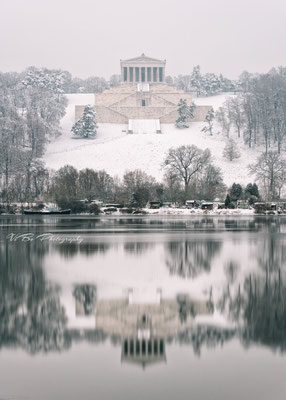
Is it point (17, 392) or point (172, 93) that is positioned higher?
point (172, 93)

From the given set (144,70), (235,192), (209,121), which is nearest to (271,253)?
(235,192)

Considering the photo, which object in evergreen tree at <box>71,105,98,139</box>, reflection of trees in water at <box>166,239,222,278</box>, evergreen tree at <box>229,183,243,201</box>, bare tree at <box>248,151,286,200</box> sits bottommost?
reflection of trees in water at <box>166,239,222,278</box>

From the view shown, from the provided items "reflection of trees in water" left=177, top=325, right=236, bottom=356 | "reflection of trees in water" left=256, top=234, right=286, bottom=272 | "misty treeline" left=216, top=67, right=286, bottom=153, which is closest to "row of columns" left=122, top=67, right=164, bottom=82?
"misty treeline" left=216, top=67, right=286, bottom=153

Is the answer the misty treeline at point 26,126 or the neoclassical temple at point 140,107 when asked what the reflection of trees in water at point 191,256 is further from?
the neoclassical temple at point 140,107

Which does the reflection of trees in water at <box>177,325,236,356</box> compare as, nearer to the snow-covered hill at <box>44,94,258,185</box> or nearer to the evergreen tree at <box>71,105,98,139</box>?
the snow-covered hill at <box>44,94,258,185</box>

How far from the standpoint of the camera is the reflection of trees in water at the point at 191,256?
21938 mm

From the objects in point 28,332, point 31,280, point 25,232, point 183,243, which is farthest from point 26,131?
point 28,332

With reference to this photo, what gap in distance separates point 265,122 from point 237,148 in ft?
17.0

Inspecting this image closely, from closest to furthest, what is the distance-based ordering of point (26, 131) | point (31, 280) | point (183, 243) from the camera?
point (31, 280) < point (183, 243) < point (26, 131)

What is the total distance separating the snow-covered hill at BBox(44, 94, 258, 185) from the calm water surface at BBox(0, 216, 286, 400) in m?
62.2

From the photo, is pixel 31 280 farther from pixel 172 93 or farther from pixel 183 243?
pixel 172 93

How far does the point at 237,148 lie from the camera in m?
99.9

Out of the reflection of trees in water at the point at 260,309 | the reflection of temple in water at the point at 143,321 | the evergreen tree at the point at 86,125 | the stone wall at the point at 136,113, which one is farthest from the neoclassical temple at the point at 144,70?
the reflection of temple in water at the point at 143,321

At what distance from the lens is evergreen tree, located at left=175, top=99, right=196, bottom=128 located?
377 feet
